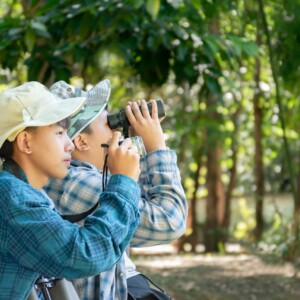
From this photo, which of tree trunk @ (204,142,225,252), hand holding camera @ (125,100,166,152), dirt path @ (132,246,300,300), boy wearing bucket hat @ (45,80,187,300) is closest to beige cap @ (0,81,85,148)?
boy wearing bucket hat @ (45,80,187,300)

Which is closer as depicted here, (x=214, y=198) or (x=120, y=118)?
(x=120, y=118)

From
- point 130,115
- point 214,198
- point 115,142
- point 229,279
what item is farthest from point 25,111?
point 214,198

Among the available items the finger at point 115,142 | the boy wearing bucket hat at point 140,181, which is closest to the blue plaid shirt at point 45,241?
the finger at point 115,142

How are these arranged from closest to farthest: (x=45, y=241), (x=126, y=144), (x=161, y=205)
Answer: (x=45, y=241)
(x=126, y=144)
(x=161, y=205)

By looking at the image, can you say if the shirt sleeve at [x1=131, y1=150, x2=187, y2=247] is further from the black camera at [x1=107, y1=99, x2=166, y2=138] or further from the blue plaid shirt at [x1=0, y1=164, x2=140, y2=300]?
the blue plaid shirt at [x1=0, y1=164, x2=140, y2=300]

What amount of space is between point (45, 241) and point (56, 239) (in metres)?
0.03

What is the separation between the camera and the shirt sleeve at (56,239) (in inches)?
74.1

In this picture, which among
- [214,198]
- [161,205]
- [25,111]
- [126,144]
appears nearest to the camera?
[25,111]

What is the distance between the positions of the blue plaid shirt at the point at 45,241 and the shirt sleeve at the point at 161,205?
362 mm

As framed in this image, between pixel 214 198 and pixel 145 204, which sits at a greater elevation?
pixel 145 204

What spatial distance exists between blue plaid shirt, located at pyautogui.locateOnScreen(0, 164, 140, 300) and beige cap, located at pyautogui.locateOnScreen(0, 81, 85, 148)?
6.0 inches

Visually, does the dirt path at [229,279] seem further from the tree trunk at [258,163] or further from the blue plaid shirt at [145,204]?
the blue plaid shirt at [145,204]

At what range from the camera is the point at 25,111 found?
6.73ft

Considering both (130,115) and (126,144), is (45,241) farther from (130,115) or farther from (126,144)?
(130,115)
